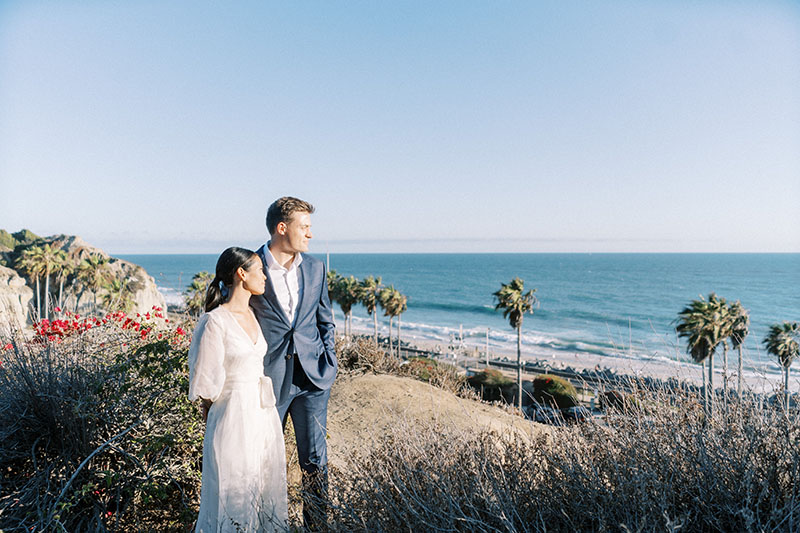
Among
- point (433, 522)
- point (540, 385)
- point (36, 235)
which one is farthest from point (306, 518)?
point (36, 235)

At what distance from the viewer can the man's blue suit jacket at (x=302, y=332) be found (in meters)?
3.38

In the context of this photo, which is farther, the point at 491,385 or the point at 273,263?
the point at 491,385

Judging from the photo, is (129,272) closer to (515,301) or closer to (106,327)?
(515,301)

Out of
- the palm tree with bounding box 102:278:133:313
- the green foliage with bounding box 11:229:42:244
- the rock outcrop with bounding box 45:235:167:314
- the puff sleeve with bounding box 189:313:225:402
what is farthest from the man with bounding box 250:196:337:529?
the green foliage with bounding box 11:229:42:244

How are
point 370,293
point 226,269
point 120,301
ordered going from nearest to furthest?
point 226,269, point 120,301, point 370,293

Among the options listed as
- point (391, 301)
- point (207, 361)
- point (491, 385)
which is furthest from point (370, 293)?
point (207, 361)

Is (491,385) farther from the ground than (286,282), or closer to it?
closer to it

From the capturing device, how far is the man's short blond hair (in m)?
3.39

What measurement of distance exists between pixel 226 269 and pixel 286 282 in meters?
0.55

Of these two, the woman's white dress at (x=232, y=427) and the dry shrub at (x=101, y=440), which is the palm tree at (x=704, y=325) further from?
the woman's white dress at (x=232, y=427)

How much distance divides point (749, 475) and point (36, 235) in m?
83.5

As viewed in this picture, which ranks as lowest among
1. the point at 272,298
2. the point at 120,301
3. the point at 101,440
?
the point at 101,440

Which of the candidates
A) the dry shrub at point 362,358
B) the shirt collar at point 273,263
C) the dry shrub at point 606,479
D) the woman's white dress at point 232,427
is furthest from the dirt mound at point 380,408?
the dry shrub at point 606,479

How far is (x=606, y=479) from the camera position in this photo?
2424mm
